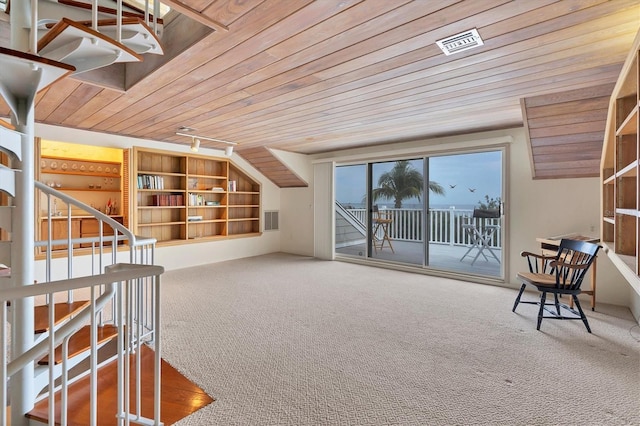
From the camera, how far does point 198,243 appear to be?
563 cm

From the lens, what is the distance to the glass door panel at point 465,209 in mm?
5445

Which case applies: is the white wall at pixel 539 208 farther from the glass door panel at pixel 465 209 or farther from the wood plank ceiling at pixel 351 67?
the glass door panel at pixel 465 209

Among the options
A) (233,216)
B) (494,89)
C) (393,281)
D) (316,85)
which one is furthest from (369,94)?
(233,216)

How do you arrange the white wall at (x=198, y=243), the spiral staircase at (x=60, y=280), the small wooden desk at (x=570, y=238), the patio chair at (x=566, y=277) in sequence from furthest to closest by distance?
the white wall at (x=198, y=243), the small wooden desk at (x=570, y=238), the patio chair at (x=566, y=277), the spiral staircase at (x=60, y=280)

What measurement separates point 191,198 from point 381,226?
3.77 m

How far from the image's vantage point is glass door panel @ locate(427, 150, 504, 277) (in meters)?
5.45

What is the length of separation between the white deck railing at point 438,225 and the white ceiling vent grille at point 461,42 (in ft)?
13.2

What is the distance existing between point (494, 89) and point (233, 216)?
205 inches

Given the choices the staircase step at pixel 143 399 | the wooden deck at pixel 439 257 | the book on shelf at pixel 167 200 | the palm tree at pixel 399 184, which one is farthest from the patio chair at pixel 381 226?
the staircase step at pixel 143 399

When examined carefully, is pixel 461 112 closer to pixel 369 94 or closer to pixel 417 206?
pixel 369 94

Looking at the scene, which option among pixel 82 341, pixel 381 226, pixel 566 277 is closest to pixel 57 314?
pixel 82 341

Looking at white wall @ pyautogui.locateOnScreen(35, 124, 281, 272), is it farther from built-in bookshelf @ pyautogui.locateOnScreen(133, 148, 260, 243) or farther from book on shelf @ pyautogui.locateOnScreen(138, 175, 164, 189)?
book on shelf @ pyautogui.locateOnScreen(138, 175, 164, 189)

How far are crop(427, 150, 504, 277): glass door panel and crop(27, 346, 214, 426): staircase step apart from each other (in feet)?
13.9

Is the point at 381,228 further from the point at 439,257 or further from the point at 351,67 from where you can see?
the point at 351,67
